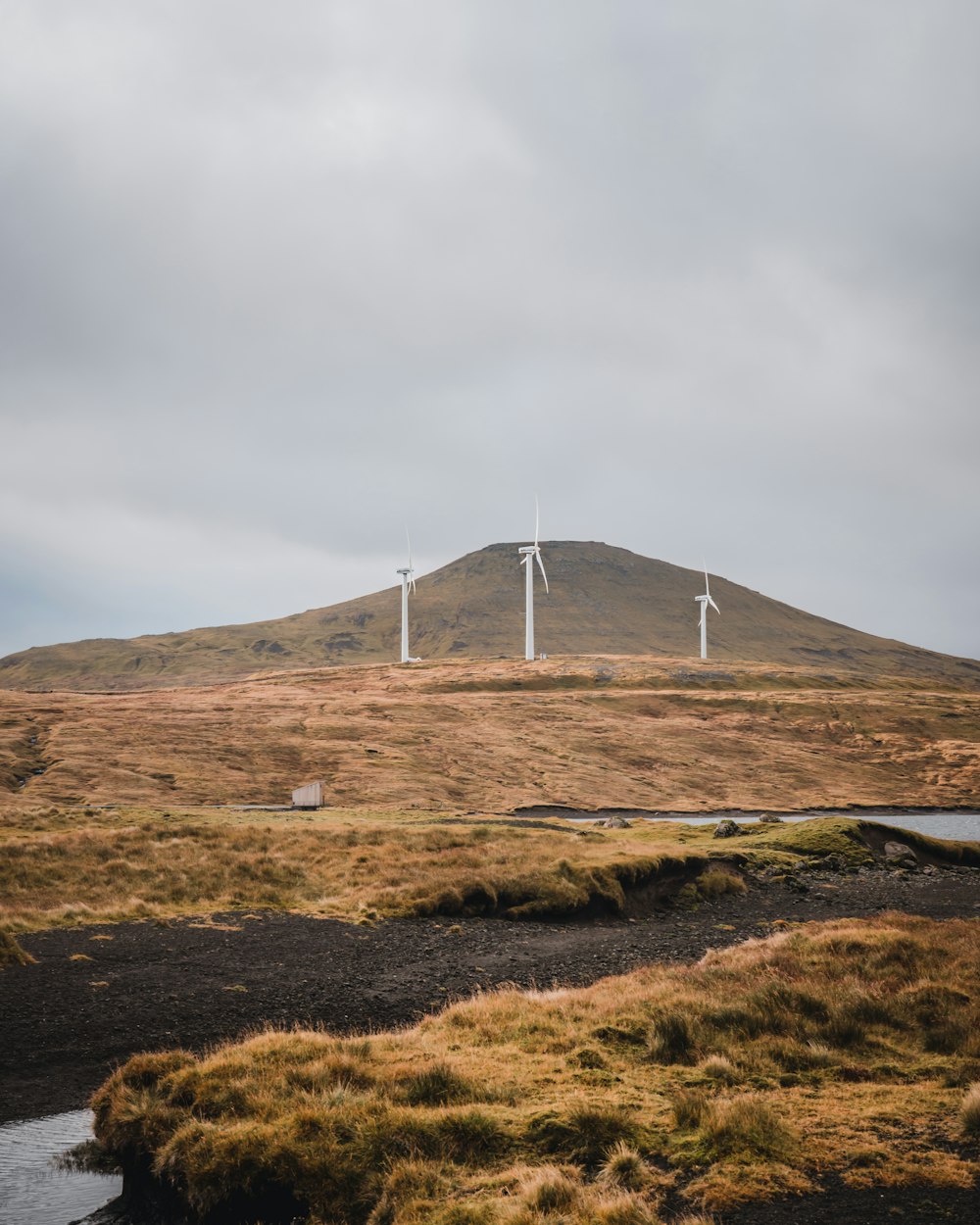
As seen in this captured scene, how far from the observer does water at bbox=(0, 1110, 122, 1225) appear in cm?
1335

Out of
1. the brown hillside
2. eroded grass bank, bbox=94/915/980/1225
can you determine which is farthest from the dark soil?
the brown hillside

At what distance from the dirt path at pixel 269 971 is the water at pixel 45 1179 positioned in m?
0.96

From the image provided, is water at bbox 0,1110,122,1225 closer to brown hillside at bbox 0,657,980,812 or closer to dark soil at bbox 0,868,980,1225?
dark soil at bbox 0,868,980,1225

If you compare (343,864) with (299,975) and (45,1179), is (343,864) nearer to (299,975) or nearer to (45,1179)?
(299,975)

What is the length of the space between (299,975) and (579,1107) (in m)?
13.8

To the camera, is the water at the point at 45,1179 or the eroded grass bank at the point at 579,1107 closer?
the eroded grass bank at the point at 579,1107

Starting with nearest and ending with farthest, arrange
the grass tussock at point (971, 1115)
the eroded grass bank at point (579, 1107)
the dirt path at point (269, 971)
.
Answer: the eroded grass bank at point (579, 1107), the grass tussock at point (971, 1115), the dirt path at point (269, 971)

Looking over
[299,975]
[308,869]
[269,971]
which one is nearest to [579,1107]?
[299,975]

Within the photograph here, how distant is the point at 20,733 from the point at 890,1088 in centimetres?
8684

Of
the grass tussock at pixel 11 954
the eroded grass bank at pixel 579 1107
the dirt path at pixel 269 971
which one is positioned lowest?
the dirt path at pixel 269 971

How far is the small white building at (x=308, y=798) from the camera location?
64500 millimetres

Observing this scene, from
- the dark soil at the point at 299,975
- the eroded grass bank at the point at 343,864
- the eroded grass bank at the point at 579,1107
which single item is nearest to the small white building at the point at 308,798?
the eroded grass bank at the point at 343,864

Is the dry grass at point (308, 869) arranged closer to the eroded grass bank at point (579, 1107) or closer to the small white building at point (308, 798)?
the small white building at point (308, 798)

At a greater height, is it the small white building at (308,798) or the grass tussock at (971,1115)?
the grass tussock at (971,1115)
